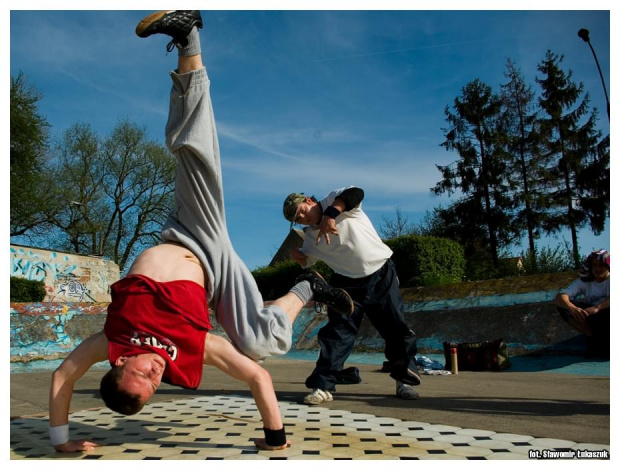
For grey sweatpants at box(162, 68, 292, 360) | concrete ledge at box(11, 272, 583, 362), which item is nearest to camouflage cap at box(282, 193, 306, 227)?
grey sweatpants at box(162, 68, 292, 360)

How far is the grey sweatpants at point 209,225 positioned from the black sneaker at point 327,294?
2.07 ft

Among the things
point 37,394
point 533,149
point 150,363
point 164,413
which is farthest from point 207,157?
point 533,149

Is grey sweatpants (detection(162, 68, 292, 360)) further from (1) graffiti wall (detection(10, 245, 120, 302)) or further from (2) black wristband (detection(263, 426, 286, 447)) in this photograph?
(1) graffiti wall (detection(10, 245, 120, 302))

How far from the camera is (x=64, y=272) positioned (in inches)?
806

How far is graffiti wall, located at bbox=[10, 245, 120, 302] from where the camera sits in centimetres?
1900

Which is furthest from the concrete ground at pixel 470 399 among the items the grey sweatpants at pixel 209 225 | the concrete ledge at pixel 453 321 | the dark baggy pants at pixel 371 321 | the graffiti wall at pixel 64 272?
the graffiti wall at pixel 64 272

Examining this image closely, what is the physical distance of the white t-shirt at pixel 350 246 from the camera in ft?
13.6

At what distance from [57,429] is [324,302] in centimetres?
185

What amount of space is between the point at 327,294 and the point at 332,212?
62 centimetres

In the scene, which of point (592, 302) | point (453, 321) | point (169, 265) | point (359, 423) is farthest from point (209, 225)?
point (453, 321)

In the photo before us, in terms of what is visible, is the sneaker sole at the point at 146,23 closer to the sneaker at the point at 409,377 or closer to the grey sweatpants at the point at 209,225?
the grey sweatpants at the point at 209,225

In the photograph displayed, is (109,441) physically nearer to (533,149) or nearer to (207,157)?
(207,157)

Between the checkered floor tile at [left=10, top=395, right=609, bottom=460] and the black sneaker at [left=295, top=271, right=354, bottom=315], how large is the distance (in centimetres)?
76

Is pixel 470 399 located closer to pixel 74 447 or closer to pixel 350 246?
pixel 350 246
